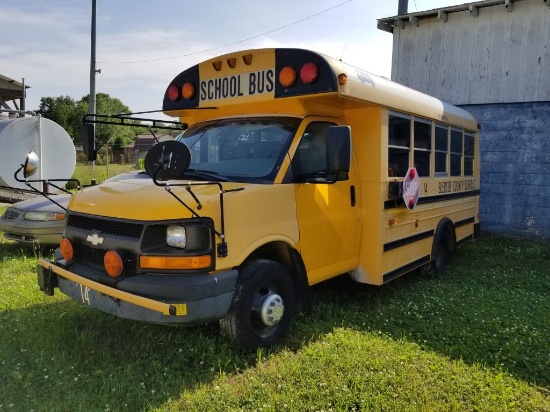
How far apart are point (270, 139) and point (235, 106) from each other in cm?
70

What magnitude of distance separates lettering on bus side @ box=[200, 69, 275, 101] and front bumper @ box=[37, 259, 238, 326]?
71.4 inches

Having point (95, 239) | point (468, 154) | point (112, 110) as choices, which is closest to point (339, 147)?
point (95, 239)

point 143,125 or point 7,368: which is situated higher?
point 143,125

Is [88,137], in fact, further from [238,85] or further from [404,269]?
[404,269]

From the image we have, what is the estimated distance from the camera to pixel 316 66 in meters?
3.96

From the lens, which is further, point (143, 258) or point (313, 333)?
point (313, 333)

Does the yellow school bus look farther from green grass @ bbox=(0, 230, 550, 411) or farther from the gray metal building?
the gray metal building

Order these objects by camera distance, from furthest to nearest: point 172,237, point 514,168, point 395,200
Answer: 1. point 514,168
2. point 395,200
3. point 172,237

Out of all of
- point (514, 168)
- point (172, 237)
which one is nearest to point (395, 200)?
point (172, 237)

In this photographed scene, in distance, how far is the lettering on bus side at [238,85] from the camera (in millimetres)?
4228

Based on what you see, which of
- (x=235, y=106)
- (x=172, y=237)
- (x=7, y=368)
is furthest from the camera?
(x=235, y=106)

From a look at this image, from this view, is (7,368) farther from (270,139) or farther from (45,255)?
(45,255)

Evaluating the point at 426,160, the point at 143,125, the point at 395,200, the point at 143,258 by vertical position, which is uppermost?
the point at 143,125

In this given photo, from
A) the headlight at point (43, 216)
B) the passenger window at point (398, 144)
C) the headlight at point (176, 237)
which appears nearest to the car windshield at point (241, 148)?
the headlight at point (176, 237)
